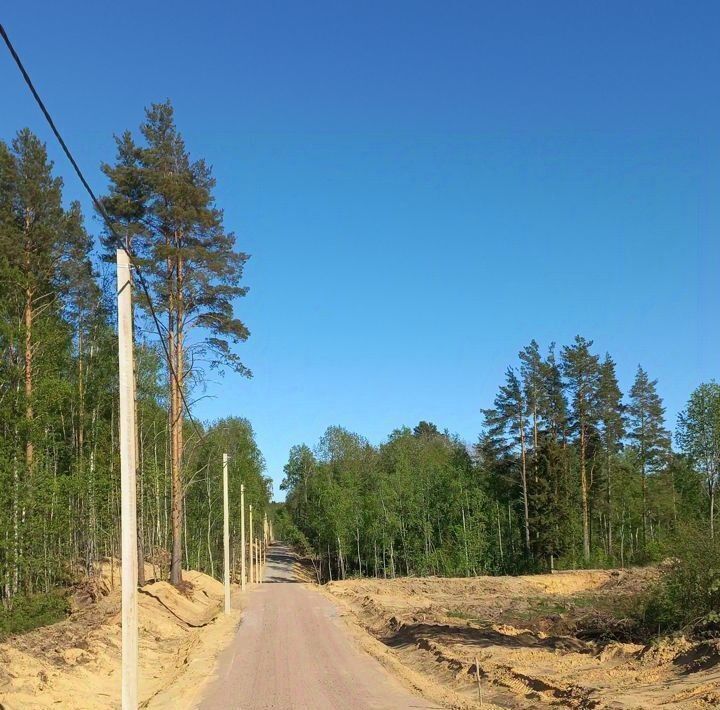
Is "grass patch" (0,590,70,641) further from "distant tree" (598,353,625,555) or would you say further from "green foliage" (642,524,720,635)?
A: "distant tree" (598,353,625,555)

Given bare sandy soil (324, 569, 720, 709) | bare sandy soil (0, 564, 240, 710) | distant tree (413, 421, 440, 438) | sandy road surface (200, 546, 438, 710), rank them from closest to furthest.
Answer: bare sandy soil (324, 569, 720, 709) < bare sandy soil (0, 564, 240, 710) < sandy road surface (200, 546, 438, 710) < distant tree (413, 421, 440, 438)

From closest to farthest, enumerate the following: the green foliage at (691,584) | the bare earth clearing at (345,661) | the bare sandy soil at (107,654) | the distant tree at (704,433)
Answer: the bare earth clearing at (345,661) < the bare sandy soil at (107,654) < the green foliage at (691,584) < the distant tree at (704,433)

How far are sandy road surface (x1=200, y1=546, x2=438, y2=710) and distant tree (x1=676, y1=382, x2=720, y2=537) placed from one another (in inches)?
1490

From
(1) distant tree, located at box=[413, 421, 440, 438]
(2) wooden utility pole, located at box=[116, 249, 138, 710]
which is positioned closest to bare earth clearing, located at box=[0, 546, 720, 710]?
(2) wooden utility pole, located at box=[116, 249, 138, 710]

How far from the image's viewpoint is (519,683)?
12.2 m

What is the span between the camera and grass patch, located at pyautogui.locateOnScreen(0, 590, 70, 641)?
69.6 ft

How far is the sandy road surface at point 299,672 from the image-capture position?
1210 cm

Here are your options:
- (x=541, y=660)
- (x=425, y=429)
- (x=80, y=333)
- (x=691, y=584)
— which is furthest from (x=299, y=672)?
(x=425, y=429)

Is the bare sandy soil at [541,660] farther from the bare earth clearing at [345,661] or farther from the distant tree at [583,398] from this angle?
the distant tree at [583,398]

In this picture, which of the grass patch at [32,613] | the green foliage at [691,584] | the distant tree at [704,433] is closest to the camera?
the green foliage at [691,584]

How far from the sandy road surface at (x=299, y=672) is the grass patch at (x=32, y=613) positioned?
20.6 feet

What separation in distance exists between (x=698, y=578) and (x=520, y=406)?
1682 inches

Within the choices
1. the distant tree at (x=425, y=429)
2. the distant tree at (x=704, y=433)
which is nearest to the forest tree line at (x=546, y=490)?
the distant tree at (x=704, y=433)

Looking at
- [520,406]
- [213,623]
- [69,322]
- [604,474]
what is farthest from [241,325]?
[604,474]
